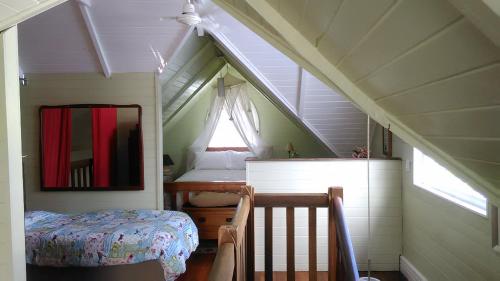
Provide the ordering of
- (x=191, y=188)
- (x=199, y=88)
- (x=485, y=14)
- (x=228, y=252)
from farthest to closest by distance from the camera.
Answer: (x=199, y=88) → (x=191, y=188) → (x=228, y=252) → (x=485, y=14)

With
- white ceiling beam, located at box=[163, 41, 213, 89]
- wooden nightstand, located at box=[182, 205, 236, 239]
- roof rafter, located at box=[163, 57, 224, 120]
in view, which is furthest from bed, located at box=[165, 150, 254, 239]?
white ceiling beam, located at box=[163, 41, 213, 89]

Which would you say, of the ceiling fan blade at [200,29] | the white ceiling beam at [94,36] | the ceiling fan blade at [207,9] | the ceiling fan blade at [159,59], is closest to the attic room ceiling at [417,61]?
the ceiling fan blade at [207,9]

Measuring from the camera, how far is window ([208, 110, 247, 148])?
20.8ft

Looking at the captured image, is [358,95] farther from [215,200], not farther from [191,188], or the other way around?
[191,188]

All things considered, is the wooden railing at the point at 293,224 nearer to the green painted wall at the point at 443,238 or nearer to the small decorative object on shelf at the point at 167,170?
the green painted wall at the point at 443,238

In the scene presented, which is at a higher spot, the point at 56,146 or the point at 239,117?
the point at 239,117

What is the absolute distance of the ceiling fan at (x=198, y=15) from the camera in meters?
2.36

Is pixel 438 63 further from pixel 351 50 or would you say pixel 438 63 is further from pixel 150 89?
pixel 150 89

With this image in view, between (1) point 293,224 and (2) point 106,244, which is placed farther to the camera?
(2) point 106,244

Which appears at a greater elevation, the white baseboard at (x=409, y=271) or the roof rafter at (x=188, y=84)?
the roof rafter at (x=188, y=84)

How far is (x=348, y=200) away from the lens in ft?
11.3

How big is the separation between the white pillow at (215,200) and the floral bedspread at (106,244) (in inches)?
49.1

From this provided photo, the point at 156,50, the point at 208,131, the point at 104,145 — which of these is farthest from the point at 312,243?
the point at 208,131

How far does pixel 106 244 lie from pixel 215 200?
175 centimetres
